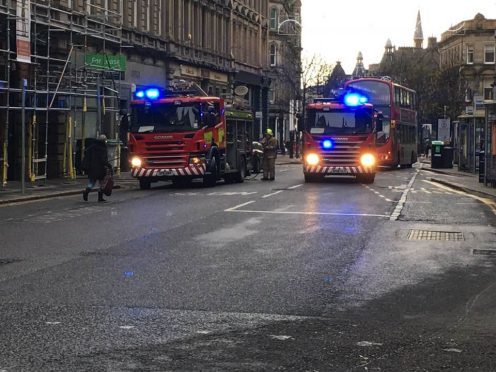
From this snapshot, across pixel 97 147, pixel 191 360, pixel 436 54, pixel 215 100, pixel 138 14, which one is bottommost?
pixel 191 360

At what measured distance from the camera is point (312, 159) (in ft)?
85.3

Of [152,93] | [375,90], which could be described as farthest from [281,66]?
[152,93]

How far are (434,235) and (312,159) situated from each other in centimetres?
1362

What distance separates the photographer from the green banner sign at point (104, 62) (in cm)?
2592

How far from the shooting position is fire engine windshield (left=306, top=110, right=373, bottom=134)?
26.0 m

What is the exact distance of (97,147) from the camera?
61.6 feet

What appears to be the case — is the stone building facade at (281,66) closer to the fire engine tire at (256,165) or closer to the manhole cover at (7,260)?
the fire engine tire at (256,165)

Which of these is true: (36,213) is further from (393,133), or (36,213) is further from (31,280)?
(393,133)

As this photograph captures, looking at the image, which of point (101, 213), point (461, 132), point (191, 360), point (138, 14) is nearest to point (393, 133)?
point (461, 132)

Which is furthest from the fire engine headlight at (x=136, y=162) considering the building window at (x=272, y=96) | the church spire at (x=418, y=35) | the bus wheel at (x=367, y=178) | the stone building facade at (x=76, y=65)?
the church spire at (x=418, y=35)

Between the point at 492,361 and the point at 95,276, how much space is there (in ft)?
15.7

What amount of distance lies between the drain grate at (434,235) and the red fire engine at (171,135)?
11065 mm

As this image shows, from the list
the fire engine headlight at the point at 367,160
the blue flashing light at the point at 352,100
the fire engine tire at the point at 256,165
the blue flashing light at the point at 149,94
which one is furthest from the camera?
the fire engine tire at the point at 256,165

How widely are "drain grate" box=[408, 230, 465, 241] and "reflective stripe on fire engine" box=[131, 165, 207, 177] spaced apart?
11011mm
